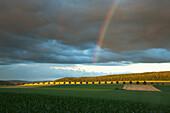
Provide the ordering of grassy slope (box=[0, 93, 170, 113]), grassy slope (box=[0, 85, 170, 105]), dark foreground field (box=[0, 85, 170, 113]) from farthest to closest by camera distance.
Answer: grassy slope (box=[0, 85, 170, 105]), dark foreground field (box=[0, 85, 170, 113]), grassy slope (box=[0, 93, 170, 113])

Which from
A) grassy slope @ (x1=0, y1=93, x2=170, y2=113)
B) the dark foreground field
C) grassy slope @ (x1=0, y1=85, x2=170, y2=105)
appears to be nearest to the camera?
grassy slope @ (x1=0, y1=93, x2=170, y2=113)

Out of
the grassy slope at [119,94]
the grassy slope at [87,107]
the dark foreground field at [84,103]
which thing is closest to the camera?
the grassy slope at [87,107]

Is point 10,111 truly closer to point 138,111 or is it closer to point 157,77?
point 138,111

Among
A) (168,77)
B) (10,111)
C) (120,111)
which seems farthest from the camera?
(168,77)

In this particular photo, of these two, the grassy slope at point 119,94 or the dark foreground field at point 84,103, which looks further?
the grassy slope at point 119,94

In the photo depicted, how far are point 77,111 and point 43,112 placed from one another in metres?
3.07

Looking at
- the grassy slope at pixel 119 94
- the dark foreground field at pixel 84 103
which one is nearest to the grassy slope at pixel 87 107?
the dark foreground field at pixel 84 103

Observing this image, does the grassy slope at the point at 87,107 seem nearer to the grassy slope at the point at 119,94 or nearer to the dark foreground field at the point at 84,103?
the dark foreground field at the point at 84,103

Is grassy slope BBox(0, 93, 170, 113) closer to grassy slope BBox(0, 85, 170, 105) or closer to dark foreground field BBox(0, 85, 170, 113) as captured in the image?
dark foreground field BBox(0, 85, 170, 113)

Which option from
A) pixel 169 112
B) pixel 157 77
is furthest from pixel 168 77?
pixel 169 112

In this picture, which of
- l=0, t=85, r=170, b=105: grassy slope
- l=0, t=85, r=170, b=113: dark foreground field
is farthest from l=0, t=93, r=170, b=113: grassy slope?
l=0, t=85, r=170, b=105: grassy slope

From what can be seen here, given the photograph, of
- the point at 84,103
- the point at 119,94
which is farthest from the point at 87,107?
the point at 119,94

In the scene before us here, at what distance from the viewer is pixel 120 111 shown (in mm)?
14445

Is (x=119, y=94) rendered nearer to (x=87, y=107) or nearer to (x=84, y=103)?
(x=84, y=103)
